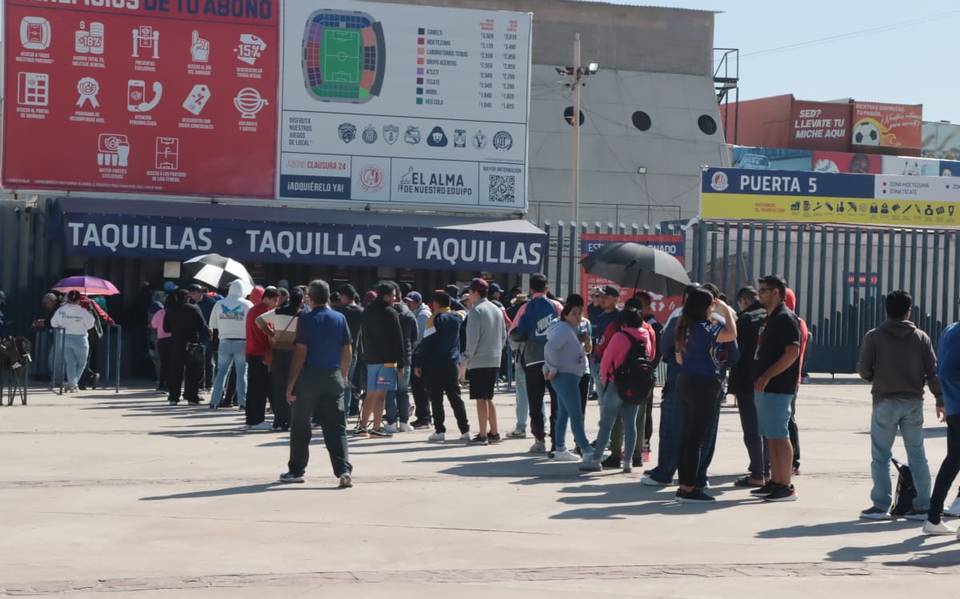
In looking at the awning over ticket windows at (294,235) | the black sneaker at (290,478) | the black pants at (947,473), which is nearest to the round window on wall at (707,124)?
the awning over ticket windows at (294,235)

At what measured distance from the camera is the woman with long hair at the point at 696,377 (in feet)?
36.9

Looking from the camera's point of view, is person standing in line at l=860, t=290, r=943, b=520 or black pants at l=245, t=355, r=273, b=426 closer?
person standing in line at l=860, t=290, r=943, b=520

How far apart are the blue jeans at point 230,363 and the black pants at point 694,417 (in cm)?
808

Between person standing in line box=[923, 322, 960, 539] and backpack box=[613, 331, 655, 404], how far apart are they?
299cm

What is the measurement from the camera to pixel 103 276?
2423 cm

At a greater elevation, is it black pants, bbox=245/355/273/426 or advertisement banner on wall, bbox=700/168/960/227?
advertisement banner on wall, bbox=700/168/960/227

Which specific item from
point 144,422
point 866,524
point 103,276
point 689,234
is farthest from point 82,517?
point 689,234

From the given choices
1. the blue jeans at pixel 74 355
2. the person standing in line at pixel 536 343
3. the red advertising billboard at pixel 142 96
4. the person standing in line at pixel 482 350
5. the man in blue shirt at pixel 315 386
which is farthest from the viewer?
the red advertising billboard at pixel 142 96

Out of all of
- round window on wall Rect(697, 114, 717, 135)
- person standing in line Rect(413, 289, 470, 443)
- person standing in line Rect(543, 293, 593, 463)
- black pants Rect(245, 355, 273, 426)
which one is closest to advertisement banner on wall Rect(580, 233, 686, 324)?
black pants Rect(245, 355, 273, 426)

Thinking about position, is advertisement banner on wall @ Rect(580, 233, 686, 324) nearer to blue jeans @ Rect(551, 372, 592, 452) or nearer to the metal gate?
the metal gate

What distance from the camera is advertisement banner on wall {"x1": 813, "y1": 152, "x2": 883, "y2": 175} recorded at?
58594mm

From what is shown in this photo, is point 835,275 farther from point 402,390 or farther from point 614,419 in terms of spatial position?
point 614,419

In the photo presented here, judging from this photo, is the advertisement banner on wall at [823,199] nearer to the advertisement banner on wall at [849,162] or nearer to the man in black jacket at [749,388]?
the man in black jacket at [749,388]

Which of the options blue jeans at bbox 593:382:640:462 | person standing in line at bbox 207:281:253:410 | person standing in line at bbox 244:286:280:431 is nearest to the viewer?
blue jeans at bbox 593:382:640:462
